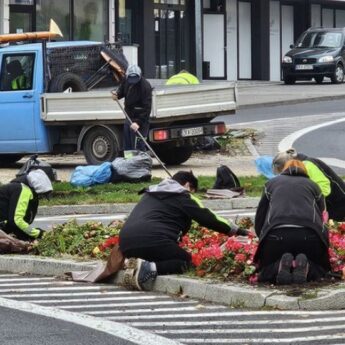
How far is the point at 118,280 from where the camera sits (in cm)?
990

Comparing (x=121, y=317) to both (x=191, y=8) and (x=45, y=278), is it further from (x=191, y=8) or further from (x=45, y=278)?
(x=191, y=8)

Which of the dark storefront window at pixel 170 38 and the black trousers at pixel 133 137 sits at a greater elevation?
the dark storefront window at pixel 170 38

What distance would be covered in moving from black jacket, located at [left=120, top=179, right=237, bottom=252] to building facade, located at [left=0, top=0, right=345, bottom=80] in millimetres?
20653

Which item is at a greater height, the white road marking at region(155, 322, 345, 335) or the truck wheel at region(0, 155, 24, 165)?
the white road marking at region(155, 322, 345, 335)

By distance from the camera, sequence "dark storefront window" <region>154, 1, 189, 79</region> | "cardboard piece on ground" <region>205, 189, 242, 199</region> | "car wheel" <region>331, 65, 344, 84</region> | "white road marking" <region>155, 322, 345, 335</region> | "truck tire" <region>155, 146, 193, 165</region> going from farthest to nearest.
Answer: "dark storefront window" <region>154, 1, 189, 79</region>
"car wheel" <region>331, 65, 344, 84</region>
"truck tire" <region>155, 146, 193, 165</region>
"cardboard piece on ground" <region>205, 189, 242, 199</region>
"white road marking" <region>155, 322, 345, 335</region>

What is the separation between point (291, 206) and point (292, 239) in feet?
1.00

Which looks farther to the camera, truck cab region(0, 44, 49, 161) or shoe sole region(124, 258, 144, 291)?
truck cab region(0, 44, 49, 161)

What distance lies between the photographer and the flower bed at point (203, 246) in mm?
9492

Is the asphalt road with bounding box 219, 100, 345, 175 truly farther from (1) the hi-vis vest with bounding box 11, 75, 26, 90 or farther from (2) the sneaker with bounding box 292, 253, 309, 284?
(2) the sneaker with bounding box 292, 253, 309, 284

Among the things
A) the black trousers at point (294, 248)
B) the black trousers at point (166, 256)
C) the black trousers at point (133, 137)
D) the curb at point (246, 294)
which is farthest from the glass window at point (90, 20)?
the black trousers at point (294, 248)

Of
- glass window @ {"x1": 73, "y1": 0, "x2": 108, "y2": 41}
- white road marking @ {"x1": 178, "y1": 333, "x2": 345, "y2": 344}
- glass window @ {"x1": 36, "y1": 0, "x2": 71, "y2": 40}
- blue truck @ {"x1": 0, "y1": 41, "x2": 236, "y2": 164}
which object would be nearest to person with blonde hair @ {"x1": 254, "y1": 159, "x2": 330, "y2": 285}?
white road marking @ {"x1": 178, "y1": 333, "x2": 345, "y2": 344}

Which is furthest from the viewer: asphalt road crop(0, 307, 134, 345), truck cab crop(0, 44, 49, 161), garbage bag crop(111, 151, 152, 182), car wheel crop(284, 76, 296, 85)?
car wheel crop(284, 76, 296, 85)

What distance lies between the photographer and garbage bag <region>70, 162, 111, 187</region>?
661 inches

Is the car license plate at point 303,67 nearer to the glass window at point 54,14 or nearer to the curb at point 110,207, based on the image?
the glass window at point 54,14
